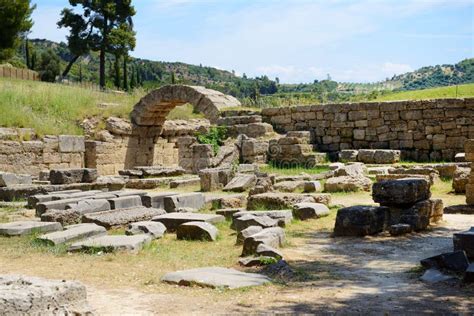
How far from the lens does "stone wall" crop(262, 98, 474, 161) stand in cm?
1781

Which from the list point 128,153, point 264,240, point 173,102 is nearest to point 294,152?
point 173,102

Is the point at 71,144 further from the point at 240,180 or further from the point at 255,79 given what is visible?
the point at 255,79

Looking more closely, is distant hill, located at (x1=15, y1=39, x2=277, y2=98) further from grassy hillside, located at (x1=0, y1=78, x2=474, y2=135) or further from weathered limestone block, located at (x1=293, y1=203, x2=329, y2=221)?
weathered limestone block, located at (x1=293, y1=203, x2=329, y2=221)

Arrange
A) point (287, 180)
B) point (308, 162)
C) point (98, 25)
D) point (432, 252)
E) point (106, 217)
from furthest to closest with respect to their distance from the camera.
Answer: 1. point (98, 25)
2. point (308, 162)
3. point (287, 180)
4. point (106, 217)
5. point (432, 252)

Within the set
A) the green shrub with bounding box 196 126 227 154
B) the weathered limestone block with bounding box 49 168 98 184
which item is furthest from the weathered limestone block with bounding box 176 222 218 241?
the green shrub with bounding box 196 126 227 154

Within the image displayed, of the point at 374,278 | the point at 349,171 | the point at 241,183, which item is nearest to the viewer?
the point at 374,278

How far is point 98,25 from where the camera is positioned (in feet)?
144

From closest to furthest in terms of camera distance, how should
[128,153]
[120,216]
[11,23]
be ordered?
[120,216] < [128,153] < [11,23]

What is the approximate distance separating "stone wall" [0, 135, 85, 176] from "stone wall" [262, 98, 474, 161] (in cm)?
748

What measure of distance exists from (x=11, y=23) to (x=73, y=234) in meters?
35.1

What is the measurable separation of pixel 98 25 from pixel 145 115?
80.7 ft

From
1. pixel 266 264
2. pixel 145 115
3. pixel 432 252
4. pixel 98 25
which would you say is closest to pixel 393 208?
pixel 432 252

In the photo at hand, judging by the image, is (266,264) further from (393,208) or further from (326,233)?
(393,208)

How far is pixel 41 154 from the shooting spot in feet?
58.0
